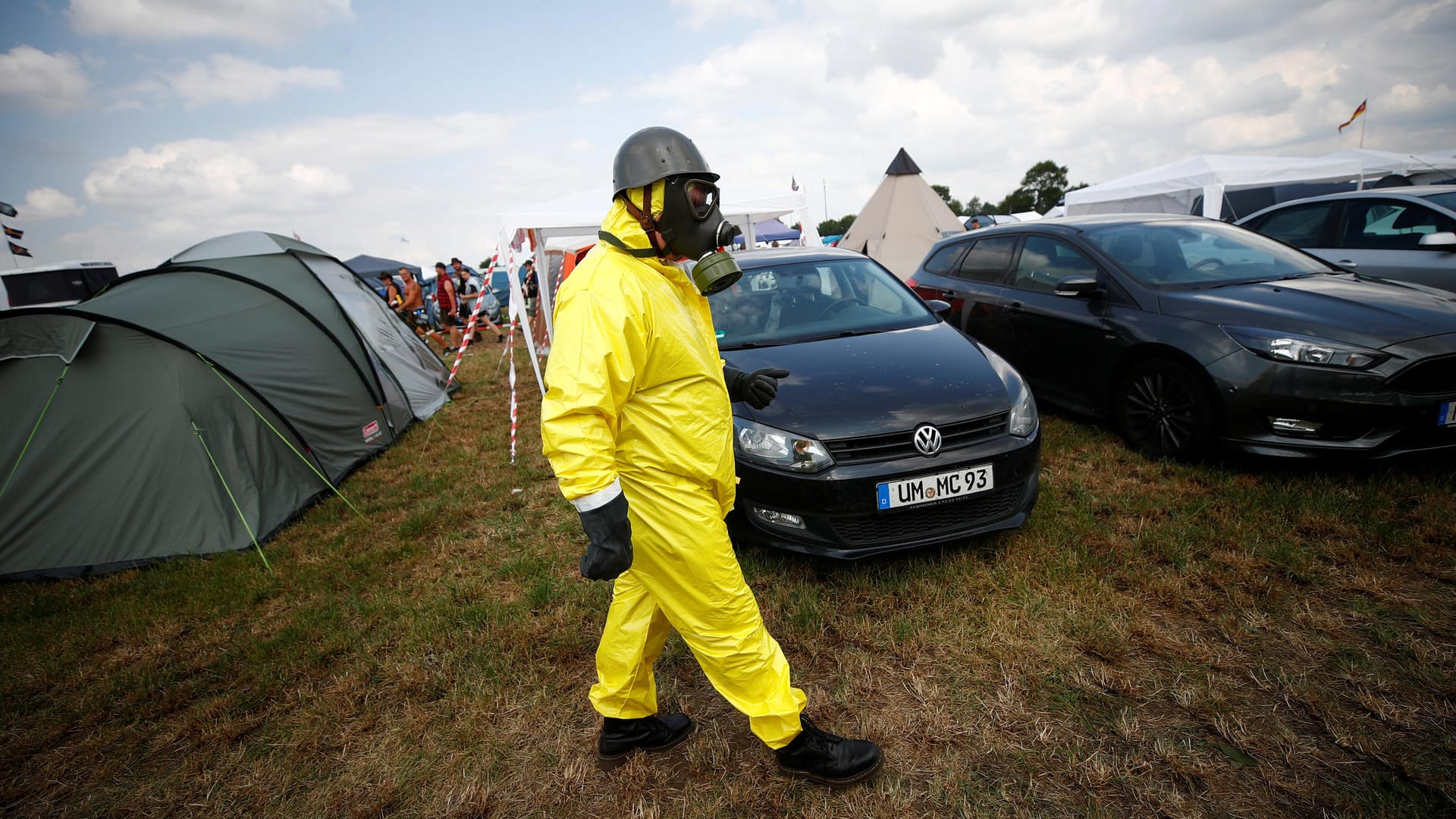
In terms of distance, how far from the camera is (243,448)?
443cm

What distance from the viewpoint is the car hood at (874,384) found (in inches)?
111

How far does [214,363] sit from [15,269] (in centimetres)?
1804

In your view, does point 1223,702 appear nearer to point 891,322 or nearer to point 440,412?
point 891,322

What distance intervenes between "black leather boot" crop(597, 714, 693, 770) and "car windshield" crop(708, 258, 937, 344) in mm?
1971

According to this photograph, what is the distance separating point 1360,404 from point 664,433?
3404 millimetres

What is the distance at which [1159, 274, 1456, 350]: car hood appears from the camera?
3.17 m

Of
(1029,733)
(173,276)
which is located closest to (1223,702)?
(1029,733)

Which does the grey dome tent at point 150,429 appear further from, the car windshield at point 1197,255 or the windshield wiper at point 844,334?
the car windshield at point 1197,255

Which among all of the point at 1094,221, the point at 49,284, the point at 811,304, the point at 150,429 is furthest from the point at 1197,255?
the point at 49,284

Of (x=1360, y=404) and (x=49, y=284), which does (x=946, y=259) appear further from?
(x=49, y=284)

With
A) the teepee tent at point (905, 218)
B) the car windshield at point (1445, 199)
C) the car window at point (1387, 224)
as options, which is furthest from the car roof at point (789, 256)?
the teepee tent at point (905, 218)

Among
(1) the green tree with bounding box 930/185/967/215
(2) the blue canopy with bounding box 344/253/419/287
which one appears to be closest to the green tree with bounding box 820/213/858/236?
(1) the green tree with bounding box 930/185/967/215

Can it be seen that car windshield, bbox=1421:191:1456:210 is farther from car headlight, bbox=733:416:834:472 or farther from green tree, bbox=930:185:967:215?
green tree, bbox=930:185:967:215

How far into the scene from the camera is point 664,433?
68.4 inches
